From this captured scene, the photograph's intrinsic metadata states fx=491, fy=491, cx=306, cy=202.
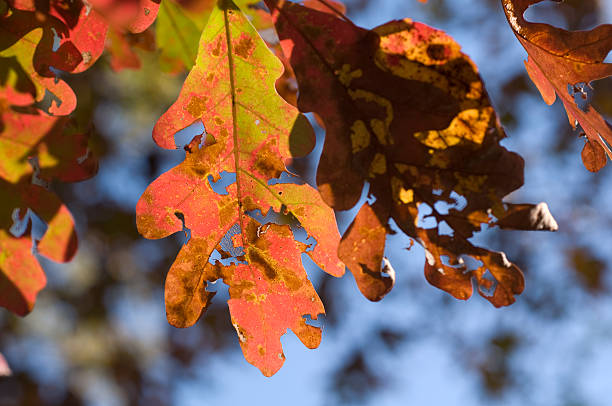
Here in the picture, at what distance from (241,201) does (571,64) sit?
1.87 feet

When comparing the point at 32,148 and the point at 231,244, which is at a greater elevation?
the point at 32,148

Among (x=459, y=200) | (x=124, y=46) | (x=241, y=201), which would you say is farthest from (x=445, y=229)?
(x=124, y=46)

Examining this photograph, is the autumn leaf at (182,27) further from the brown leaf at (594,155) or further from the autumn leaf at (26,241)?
the brown leaf at (594,155)

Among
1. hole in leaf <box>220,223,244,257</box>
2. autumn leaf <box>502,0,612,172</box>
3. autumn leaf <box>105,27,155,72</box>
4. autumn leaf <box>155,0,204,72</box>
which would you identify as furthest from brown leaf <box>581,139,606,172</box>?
autumn leaf <box>105,27,155,72</box>

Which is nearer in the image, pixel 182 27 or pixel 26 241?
pixel 26 241

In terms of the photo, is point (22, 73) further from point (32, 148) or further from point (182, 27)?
point (182, 27)

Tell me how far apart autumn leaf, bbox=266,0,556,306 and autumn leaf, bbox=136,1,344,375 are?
0.34 feet

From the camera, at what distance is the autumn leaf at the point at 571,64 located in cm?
72

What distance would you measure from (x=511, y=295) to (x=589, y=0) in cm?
503

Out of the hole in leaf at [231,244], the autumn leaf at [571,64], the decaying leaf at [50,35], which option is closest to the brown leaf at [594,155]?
the autumn leaf at [571,64]

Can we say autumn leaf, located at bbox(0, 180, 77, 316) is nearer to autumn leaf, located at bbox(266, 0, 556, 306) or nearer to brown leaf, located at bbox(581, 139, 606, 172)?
autumn leaf, located at bbox(266, 0, 556, 306)

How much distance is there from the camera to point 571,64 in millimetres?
747

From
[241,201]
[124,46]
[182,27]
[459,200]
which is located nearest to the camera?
[459,200]

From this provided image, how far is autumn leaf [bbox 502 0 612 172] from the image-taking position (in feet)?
2.35
